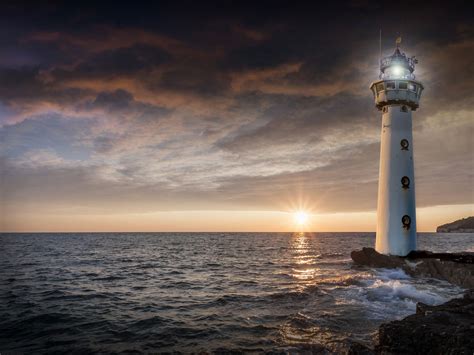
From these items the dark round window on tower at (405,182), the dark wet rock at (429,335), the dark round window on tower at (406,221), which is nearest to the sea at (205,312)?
the dark wet rock at (429,335)

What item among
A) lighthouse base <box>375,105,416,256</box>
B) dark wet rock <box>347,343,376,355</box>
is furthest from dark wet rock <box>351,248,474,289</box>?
dark wet rock <box>347,343,376,355</box>

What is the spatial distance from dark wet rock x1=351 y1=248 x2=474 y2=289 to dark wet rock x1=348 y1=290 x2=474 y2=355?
15158mm

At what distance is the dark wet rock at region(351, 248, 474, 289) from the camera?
2195 centimetres

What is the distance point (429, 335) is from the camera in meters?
7.71

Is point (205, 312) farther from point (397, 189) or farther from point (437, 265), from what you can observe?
point (437, 265)

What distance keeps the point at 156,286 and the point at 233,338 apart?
13.7 m

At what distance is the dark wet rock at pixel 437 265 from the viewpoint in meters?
22.0

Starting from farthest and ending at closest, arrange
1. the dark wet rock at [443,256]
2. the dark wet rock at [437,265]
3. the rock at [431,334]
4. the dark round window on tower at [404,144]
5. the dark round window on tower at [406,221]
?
the dark round window on tower at [404,144], the dark round window on tower at [406,221], the dark wet rock at [443,256], the dark wet rock at [437,265], the rock at [431,334]

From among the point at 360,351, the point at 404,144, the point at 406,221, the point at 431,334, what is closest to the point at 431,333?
the point at 431,334

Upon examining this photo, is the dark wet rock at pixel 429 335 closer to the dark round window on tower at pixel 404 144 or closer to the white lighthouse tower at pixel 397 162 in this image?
the white lighthouse tower at pixel 397 162

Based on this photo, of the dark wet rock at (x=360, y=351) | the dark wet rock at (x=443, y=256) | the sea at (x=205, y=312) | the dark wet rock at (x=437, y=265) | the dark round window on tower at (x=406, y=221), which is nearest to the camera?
the dark wet rock at (x=360, y=351)

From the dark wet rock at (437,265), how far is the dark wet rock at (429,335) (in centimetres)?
1516

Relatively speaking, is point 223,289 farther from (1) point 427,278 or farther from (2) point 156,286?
(1) point 427,278

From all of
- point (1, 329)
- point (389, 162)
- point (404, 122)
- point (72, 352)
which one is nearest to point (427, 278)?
point (389, 162)
